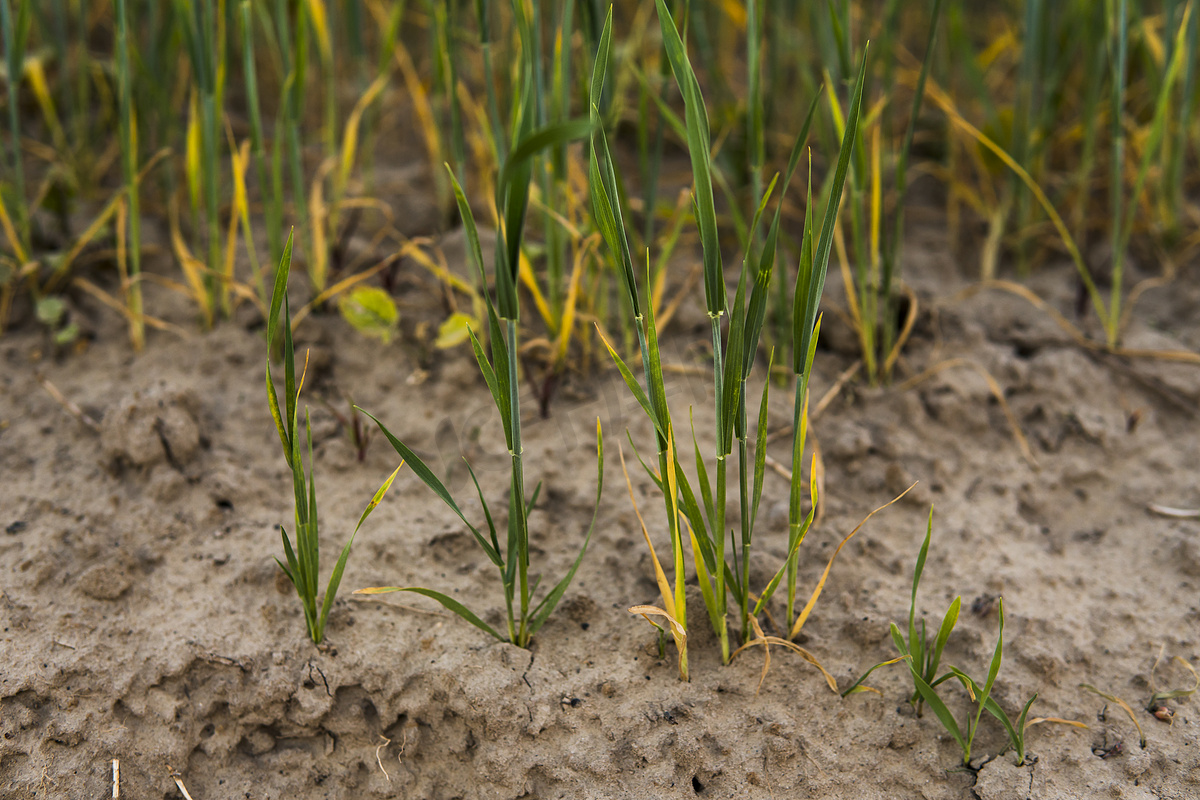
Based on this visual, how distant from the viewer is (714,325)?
34.1 inches

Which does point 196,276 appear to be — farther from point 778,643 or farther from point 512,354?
point 778,643

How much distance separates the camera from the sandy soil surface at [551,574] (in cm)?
96

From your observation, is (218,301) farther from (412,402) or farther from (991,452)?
(991,452)

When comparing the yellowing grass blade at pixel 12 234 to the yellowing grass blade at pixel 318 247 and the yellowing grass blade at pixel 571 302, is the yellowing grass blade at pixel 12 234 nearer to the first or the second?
the yellowing grass blade at pixel 318 247

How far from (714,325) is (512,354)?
0.69ft

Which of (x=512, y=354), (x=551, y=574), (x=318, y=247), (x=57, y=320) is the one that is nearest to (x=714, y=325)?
→ (x=512, y=354)

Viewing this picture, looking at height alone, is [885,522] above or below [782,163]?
below

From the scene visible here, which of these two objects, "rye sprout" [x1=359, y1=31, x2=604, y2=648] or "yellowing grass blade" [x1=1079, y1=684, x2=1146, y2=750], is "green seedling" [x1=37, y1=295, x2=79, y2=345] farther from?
"yellowing grass blade" [x1=1079, y1=684, x2=1146, y2=750]

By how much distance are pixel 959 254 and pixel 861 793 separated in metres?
1.20

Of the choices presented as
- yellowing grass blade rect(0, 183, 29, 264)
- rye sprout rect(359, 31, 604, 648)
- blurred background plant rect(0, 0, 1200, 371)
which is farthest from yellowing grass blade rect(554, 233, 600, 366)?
yellowing grass blade rect(0, 183, 29, 264)

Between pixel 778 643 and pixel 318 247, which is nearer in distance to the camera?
pixel 778 643

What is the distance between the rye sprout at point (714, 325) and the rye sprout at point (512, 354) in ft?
0.27

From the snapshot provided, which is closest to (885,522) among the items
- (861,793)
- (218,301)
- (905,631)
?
(905,631)

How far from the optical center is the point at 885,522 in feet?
4.07
